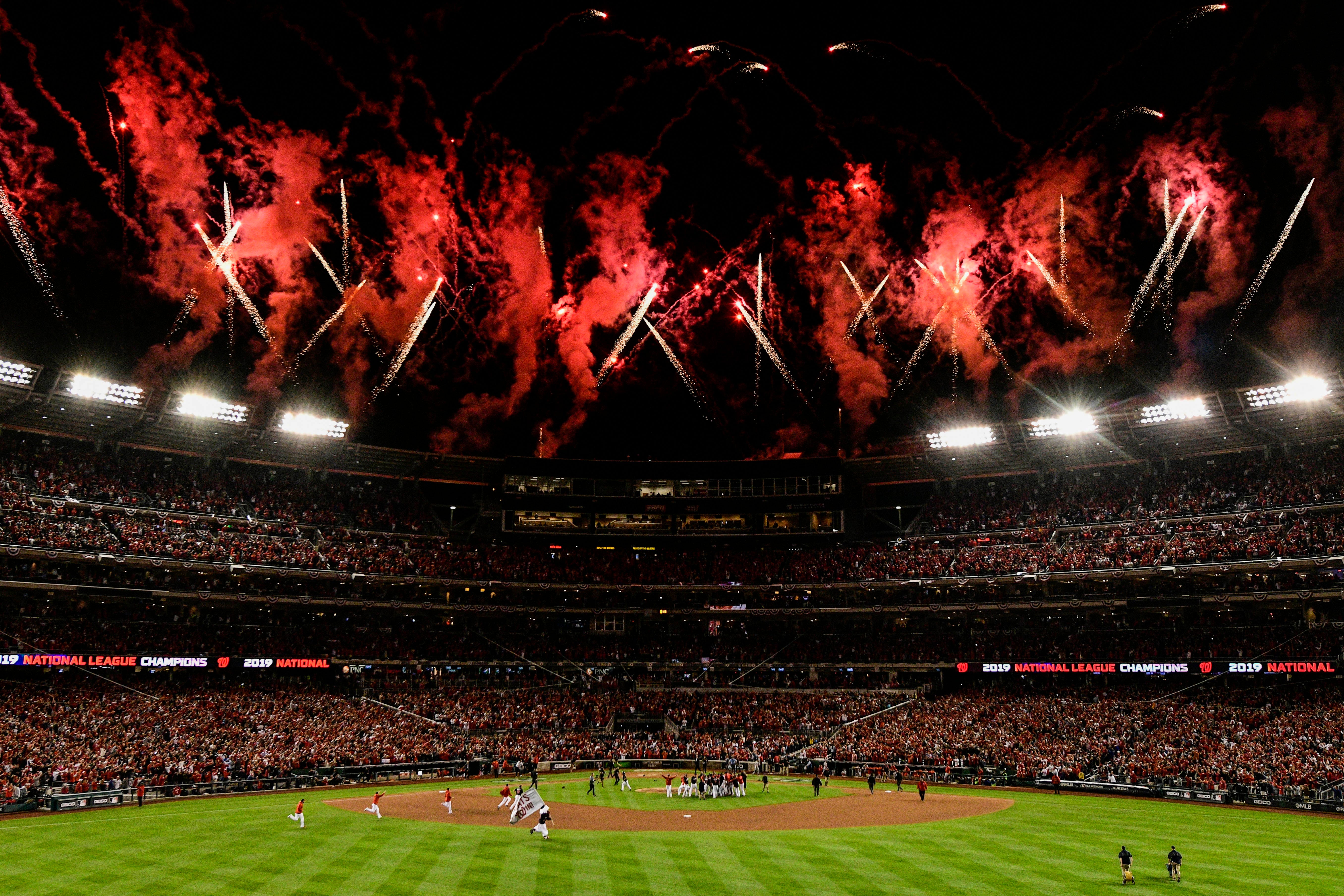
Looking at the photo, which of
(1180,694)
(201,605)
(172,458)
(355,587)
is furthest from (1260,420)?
(172,458)

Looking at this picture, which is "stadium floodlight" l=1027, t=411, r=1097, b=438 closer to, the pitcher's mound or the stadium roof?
the stadium roof

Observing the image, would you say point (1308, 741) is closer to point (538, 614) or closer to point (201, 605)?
point (538, 614)

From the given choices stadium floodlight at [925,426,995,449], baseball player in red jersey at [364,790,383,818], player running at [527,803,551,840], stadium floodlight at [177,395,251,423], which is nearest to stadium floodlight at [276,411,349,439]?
stadium floodlight at [177,395,251,423]

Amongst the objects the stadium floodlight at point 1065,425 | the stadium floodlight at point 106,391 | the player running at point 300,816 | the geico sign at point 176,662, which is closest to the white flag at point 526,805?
the player running at point 300,816

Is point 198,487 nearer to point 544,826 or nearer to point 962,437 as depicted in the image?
point 544,826

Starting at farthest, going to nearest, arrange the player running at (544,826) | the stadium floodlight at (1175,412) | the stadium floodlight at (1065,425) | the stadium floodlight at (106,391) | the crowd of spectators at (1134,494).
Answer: the stadium floodlight at (1065,425) < the stadium floodlight at (1175,412) < the crowd of spectators at (1134,494) < the stadium floodlight at (106,391) < the player running at (544,826)

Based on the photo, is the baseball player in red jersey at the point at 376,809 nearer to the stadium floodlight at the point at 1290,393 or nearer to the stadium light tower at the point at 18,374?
the stadium light tower at the point at 18,374

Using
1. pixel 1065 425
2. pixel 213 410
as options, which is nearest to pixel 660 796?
pixel 1065 425
